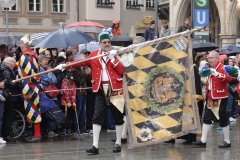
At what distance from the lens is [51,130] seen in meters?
12.0

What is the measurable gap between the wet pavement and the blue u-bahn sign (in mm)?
4895

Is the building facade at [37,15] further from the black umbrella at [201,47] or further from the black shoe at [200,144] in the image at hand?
the black shoe at [200,144]

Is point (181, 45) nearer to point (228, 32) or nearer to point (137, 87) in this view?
point (137, 87)

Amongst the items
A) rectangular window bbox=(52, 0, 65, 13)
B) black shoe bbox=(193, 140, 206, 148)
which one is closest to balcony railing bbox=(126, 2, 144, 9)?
rectangular window bbox=(52, 0, 65, 13)

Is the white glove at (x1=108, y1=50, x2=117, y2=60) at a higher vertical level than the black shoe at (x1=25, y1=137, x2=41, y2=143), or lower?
higher

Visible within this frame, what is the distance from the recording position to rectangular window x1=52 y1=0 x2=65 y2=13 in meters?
42.5

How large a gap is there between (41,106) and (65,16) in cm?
3160

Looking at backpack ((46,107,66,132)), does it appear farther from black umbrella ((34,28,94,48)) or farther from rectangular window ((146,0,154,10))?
rectangular window ((146,0,154,10))

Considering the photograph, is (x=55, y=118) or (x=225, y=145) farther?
(x=55, y=118)

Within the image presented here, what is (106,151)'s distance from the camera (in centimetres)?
1004

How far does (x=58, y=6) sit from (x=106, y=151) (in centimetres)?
3354

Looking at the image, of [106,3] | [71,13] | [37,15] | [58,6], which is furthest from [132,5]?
[37,15]

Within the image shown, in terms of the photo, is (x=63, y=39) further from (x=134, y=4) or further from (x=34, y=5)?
(x=134, y=4)

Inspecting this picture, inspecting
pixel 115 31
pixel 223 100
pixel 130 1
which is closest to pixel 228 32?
pixel 115 31
